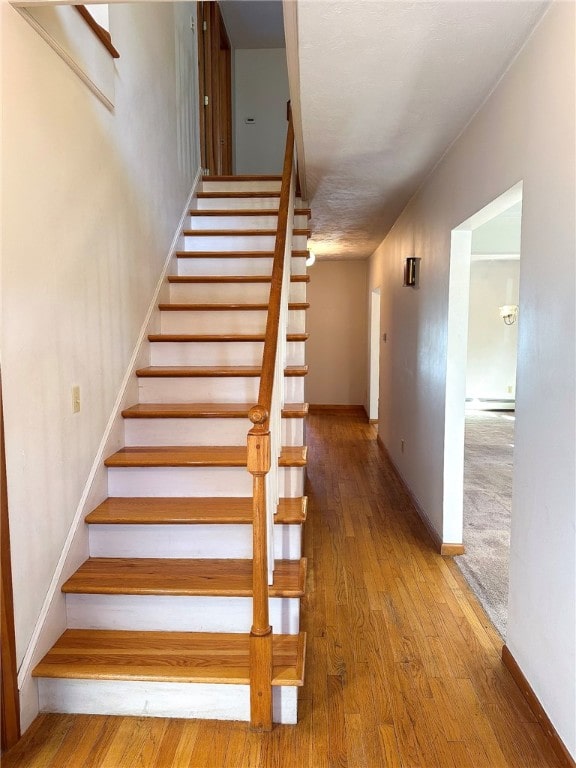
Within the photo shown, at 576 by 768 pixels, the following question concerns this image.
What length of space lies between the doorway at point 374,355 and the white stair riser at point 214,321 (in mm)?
4166

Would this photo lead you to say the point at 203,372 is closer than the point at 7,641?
No

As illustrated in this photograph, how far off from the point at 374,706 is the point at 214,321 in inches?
91.7

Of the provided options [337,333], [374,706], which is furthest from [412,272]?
[337,333]

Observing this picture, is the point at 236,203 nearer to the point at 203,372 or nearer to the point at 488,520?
the point at 203,372

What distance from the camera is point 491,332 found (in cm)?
909

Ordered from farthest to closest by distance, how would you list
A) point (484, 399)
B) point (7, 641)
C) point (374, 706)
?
point (484, 399) < point (374, 706) < point (7, 641)

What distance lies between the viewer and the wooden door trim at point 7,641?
5.49 ft

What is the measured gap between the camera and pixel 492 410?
30.3 ft

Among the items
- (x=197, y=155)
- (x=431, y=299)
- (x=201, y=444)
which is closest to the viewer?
(x=201, y=444)

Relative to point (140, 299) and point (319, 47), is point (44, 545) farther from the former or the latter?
point (319, 47)

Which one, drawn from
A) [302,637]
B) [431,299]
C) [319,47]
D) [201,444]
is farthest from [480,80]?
[302,637]

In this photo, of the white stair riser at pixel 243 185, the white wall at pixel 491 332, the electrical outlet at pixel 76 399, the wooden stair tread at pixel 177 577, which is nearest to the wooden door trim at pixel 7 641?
the wooden stair tread at pixel 177 577

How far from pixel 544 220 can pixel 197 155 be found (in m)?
3.59

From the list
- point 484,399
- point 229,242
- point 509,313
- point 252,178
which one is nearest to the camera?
point 229,242
